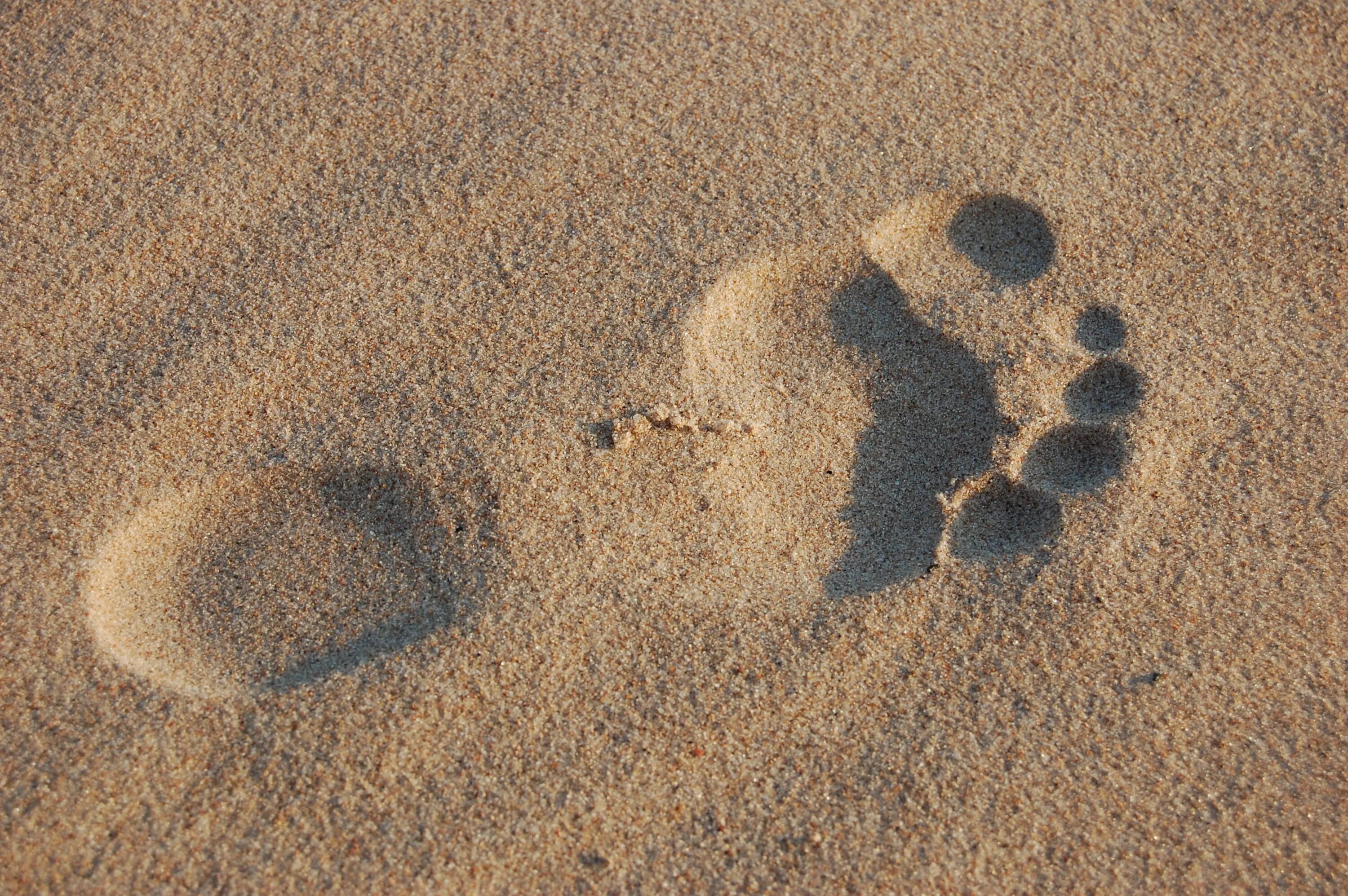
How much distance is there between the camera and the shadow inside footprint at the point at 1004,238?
1748 mm

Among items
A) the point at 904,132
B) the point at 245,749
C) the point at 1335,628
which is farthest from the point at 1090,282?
the point at 245,749

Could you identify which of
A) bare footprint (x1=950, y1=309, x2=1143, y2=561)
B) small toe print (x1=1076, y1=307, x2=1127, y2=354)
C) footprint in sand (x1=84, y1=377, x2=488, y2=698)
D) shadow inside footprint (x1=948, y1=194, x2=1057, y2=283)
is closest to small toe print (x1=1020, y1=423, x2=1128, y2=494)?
bare footprint (x1=950, y1=309, x2=1143, y2=561)

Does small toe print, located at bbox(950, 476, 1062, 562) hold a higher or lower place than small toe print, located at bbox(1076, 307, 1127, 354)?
lower

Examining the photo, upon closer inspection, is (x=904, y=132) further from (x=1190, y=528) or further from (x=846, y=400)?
(x=1190, y=528)

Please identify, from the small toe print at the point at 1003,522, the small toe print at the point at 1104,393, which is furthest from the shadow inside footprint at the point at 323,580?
the small toe print at the point at 1104,393

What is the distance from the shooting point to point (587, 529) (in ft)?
4.88

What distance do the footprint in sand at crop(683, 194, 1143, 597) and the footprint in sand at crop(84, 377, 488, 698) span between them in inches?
17.8

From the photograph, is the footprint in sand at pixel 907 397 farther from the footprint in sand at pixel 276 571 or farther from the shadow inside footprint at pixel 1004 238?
the footprint in sand at pixel 276 571

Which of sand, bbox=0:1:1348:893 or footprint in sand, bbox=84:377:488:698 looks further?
footprint in sand, bbox=84:377:488:698

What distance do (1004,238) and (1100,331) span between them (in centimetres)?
24

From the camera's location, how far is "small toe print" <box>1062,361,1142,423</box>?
1.60 m

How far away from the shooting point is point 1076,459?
1.58 m

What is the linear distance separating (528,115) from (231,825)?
1272mm

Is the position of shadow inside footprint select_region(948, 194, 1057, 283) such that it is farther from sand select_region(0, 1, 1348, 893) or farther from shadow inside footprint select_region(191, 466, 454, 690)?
shadow inside footprint select_region(191, 466, 454, 690)
